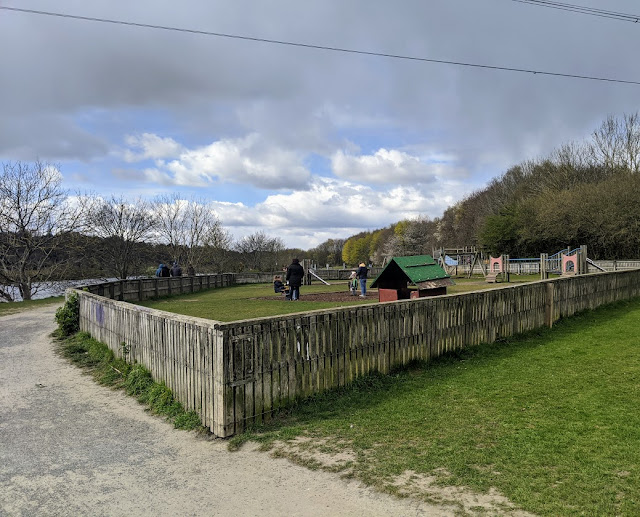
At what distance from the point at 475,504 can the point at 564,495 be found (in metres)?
0.67

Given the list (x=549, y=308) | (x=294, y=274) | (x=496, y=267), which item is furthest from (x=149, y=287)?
(x=496, y=267)

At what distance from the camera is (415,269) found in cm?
1283

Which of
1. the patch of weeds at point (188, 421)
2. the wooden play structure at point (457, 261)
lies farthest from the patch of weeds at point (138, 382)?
the wooden play structure at point (457, 261)

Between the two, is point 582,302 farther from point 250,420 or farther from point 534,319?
point 250,420

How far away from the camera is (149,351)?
7.05m

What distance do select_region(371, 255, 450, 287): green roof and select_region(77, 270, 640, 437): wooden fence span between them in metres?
2.95

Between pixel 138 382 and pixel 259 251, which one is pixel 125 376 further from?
pixel 259 251

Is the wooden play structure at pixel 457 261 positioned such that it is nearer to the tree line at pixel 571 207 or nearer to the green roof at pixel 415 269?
the tree line at pixel 571 207

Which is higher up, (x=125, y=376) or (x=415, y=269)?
(x=415, y=269)

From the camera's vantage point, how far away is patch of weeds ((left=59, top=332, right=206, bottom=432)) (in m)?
5.87

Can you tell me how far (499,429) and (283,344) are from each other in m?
2.47

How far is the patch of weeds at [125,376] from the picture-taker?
5.87 m

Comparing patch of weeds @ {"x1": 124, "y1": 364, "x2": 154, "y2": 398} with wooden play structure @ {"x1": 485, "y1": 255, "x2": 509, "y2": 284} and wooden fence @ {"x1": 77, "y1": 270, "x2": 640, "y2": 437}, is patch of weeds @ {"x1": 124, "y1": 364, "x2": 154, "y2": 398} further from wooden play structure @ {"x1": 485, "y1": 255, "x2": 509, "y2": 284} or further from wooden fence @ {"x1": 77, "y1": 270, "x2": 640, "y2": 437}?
wooden play structure @ {"x1": 485, "y1": 255, "x2": 509, "y2": 284}

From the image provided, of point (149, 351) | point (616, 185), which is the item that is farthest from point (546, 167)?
point (149, 351)
